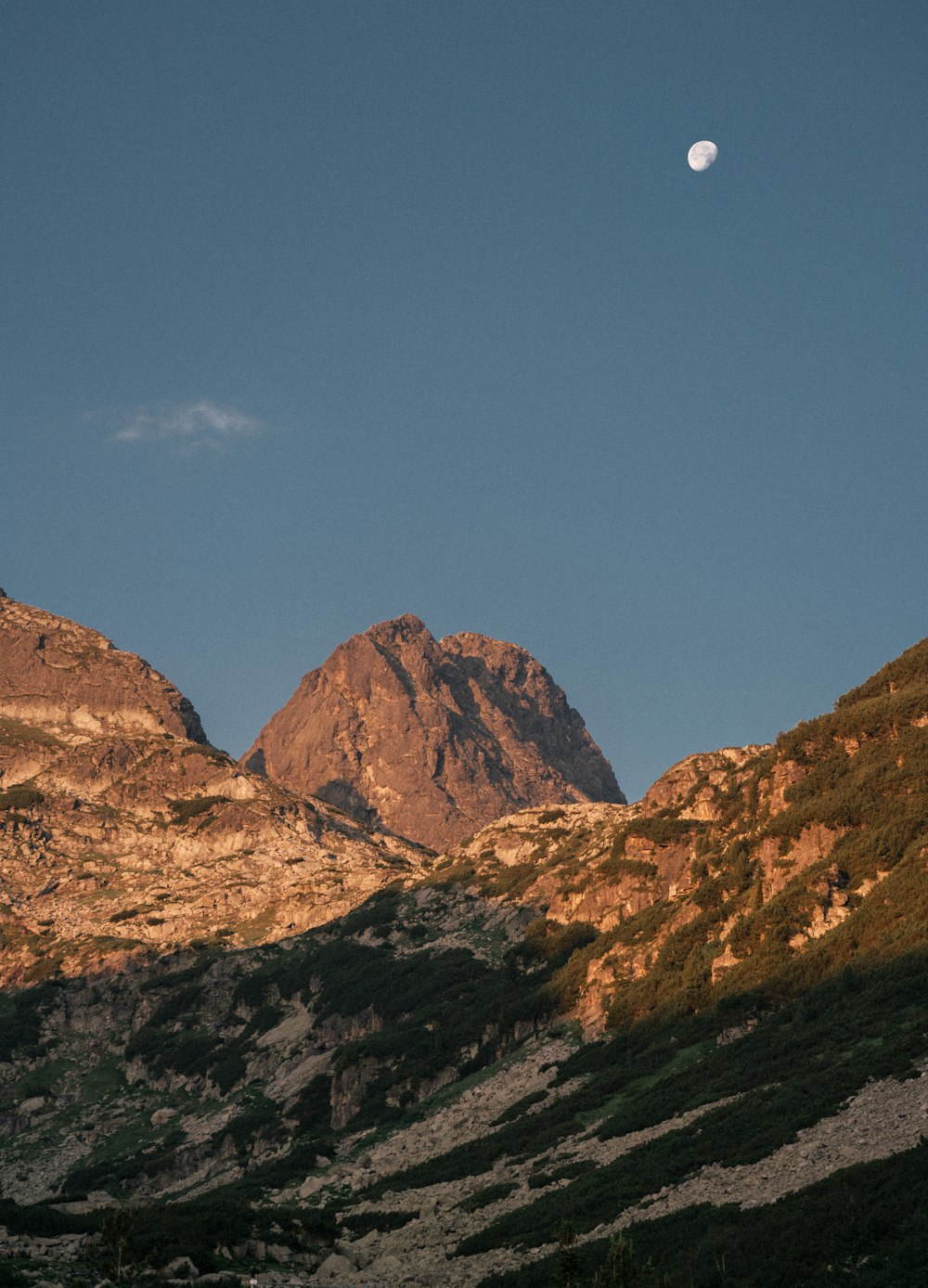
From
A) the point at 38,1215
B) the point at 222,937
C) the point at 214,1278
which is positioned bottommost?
the point at 214,1278

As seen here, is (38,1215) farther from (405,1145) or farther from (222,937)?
(222,937)

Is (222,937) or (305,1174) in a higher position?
(222,937)

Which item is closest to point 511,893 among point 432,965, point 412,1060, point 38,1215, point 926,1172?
point 432,965

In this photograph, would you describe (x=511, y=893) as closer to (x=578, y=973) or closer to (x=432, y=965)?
(x=432, y=965)

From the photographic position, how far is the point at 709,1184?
146 feet

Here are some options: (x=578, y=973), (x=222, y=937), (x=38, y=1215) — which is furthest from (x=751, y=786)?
(x=222, y=937)

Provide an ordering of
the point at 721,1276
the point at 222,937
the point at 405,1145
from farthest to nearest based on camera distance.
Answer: the point at 222,937 → the point at 405,1145 → the point at 721,1276

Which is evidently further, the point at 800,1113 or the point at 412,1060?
the point at 412,1060

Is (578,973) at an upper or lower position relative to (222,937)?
lower

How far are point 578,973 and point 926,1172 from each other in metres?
68.0

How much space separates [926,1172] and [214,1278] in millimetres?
26863

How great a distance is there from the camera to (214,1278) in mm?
45406

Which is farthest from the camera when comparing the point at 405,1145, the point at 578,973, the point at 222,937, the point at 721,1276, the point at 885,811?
the point at 222,937

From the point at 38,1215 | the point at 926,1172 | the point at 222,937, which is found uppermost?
the point at 222,937
